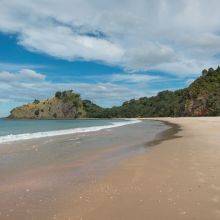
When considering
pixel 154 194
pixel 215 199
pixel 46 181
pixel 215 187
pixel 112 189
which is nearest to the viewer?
pixel 215 199

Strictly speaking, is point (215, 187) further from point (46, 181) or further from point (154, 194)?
point (46, 181)

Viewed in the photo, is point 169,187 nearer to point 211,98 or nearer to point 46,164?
point 46,164

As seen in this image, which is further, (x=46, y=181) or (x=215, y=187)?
(x=46, y=181)

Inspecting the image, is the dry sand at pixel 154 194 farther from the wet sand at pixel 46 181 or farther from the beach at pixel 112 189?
the wet sand at pixel 46 181

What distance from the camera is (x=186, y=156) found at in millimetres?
14648

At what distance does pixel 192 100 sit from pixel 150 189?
5419 inches

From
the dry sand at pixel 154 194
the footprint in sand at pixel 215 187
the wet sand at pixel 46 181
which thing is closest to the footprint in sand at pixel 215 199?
the dry sand at pixel 154 194

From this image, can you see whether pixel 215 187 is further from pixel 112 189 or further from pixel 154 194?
pixel 112 189

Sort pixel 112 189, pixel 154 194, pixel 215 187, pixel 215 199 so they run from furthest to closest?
pixel 112 189
pixel 215 187
pixel 154 194
pixel 215 199

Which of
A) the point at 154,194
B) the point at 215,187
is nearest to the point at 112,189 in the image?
the point at 154,194

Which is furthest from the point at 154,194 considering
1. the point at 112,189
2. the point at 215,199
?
the point at 215,199

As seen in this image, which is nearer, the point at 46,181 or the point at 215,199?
the point at 215,199

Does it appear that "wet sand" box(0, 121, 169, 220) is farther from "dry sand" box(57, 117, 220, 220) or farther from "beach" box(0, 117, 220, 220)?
"dry sand" box(57, 117, 220, 220)

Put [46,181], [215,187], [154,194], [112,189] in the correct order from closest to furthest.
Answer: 1. [154,194]
2. [215,187]
3. [112,189]
4. [46,181]
